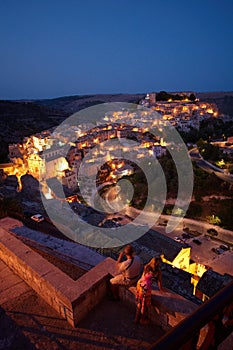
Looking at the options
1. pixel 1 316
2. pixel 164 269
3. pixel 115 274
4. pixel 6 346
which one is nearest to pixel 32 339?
pixel 6 346

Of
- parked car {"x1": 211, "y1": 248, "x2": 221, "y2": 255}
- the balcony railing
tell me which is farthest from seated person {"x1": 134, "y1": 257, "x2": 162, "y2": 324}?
parked car {"x1": 211, "y1": 248, "x2": 221, "y2": 255}

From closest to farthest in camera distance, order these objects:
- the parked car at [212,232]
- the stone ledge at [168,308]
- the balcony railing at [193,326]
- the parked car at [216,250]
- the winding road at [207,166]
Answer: the balcony railing at [193,326] → the stone ledge at [168,308] → the parked car at [216,250] → the parked car at [212,232] → the winding road at [207,166]

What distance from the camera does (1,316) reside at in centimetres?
315

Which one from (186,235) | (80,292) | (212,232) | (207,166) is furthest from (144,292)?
(207,166)

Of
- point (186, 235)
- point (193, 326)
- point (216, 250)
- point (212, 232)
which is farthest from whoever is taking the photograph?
point (212, 232)

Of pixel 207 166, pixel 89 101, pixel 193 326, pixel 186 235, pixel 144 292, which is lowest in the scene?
pixel 186 235

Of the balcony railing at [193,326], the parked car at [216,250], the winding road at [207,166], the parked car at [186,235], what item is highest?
the balcony railing at [193,326]

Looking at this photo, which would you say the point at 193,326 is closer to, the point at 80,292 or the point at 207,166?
the point at 80,292

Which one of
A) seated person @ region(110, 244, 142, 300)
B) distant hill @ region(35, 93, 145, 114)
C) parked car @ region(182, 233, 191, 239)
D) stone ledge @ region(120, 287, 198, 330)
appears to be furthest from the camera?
distant hill @ region(35, 93, 145, 114)

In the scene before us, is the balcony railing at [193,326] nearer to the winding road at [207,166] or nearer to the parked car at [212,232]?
the parked car at [212,232]

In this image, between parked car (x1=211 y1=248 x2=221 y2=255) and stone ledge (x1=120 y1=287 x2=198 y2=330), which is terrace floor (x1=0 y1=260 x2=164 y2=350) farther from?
parked car (x1=211 y1=248 x2=221 y2=255)

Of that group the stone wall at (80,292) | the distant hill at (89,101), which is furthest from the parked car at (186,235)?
the distant hill at (89,101)

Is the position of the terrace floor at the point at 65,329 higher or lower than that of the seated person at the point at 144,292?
lower

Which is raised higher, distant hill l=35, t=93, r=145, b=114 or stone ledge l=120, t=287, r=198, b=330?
distant hill l=35, t=93, r=145, b=114
